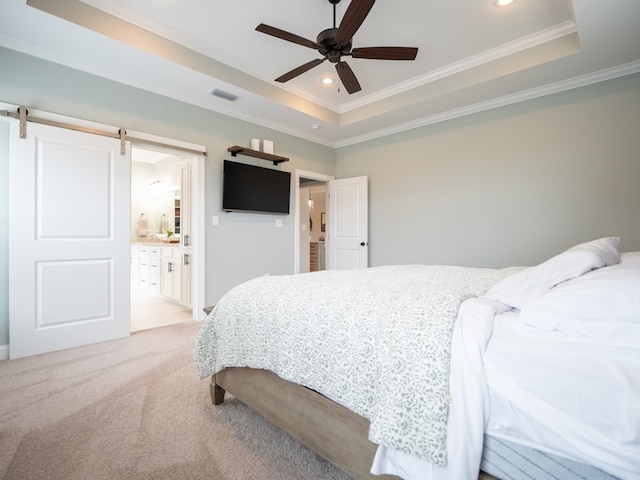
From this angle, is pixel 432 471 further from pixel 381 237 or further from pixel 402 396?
pixel 381 237

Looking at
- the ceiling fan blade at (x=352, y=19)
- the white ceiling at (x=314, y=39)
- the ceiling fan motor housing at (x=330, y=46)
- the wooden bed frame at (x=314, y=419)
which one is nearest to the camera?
the wooden bed frame at (x=314, y=419)

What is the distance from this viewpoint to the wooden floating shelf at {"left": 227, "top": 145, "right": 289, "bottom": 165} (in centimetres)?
393

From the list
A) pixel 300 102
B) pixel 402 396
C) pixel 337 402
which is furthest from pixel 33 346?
pixel 300 102

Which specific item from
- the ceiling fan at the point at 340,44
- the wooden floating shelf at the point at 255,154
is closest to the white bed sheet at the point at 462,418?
the ceiling fan at the point at 340,44

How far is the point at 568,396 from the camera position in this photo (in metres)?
0.75

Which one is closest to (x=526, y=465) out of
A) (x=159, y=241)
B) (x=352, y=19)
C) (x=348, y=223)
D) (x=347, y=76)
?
(x=352, y=19)

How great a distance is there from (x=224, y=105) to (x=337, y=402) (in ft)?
12.3

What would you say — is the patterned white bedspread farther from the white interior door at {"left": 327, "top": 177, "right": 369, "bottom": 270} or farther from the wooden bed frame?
the white interior door at {"left": 327, "top": 177, "right": 369, "bottom": 270}

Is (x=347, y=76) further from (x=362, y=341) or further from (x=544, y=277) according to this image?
(x=362, y=341)

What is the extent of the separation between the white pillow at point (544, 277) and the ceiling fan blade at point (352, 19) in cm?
180

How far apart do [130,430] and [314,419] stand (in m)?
1.10

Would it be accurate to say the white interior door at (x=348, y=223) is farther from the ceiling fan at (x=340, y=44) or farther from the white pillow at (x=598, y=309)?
the white pillow at (x=598, y=309)

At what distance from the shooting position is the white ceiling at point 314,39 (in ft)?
8.13

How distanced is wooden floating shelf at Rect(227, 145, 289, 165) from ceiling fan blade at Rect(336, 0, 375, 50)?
193 cm
